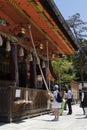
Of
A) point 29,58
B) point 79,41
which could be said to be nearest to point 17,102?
point 29,58

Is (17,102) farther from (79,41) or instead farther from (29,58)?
(79,41)

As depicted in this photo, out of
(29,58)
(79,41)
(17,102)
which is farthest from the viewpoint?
(79,41)

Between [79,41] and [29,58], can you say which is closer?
[29,58]

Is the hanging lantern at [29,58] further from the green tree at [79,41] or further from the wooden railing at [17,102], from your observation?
the green tree at [79,41]

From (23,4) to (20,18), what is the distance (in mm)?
2191

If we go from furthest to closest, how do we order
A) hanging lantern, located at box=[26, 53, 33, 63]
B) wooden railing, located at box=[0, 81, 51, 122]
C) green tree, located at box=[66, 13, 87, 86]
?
green tree, located at box=[66, 13, 87, 86] → hanging lantern, located at box=[26, 53, 33, 63] → wooden railing, located at box=[0, 81, 51, 122]

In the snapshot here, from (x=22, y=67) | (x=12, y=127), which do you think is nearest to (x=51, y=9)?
(x=12, y=127)

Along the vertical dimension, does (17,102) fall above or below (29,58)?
below

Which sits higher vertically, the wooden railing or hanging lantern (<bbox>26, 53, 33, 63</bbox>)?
hanging lantern (<bbox>26, 53, 33, 63</bbox>)

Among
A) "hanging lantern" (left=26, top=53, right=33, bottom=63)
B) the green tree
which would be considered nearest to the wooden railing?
"hanging lantern" (left=26, top=53, right=33, bottom=63)

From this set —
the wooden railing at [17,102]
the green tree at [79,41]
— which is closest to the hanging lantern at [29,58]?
the wooden railing at [17,102]

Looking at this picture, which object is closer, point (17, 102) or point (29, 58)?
point (17, 102)

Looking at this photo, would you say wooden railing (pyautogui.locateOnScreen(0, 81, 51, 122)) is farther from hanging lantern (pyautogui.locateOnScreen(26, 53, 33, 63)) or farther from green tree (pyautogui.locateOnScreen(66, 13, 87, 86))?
green tree (pyautogui.locateOnScreen(66, 13, 87, 86))

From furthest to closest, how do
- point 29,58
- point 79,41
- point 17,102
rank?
point 79,41, point 29,58, point 17,102
